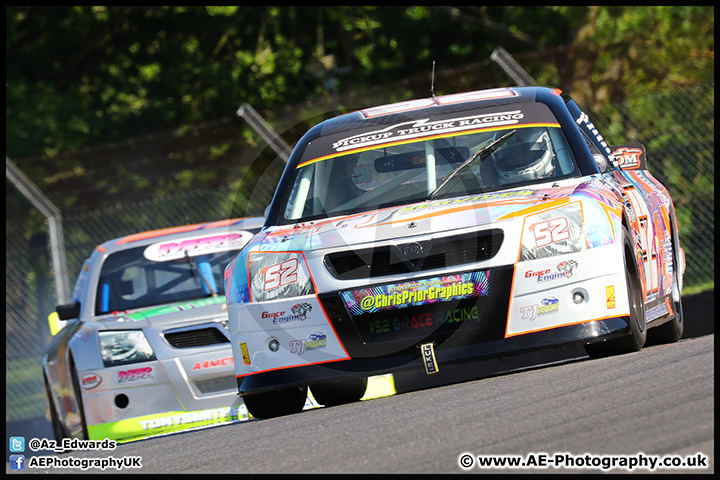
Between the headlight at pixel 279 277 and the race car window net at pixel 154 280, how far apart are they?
2637 mm

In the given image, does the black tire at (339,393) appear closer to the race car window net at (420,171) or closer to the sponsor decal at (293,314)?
the race car window net at (420,171)

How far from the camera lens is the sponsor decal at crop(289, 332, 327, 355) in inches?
188

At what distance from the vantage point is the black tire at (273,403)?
17.2ft

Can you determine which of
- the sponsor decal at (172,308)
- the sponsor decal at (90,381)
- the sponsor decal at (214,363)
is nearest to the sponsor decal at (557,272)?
the sponsor decal at (214,363)

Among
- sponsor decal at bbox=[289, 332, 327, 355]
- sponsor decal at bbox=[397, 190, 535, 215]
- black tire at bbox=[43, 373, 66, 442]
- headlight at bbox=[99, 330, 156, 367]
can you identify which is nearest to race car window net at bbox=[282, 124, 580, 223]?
sponsor decal at bbox=[397, 190, 535, 215]

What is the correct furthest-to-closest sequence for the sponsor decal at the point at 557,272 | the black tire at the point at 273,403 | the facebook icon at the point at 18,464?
the black tire at the point at 273,403, the facebook icon at the point at 18,464, the sponsor decal at the point at 557,272

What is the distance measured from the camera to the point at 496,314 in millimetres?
4602

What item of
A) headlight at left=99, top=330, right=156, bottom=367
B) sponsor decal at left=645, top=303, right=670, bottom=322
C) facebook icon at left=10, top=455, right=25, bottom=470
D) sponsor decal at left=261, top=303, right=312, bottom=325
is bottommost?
facebook icon at left=10, top=455, right=25, bottom=470

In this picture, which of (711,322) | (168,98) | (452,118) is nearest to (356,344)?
(452,118)

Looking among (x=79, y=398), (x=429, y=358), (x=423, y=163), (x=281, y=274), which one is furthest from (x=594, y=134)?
(x=79, y=398)

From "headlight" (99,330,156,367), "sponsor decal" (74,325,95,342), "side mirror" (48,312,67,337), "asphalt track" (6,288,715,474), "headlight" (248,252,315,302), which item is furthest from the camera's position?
"side mirror" (48,312,67,337)

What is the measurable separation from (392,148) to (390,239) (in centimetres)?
132

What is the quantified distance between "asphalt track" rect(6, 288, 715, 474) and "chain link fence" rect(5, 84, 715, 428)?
7.03m

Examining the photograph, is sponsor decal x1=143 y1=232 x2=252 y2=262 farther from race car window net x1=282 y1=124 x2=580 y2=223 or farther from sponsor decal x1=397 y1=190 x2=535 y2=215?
sponsor decal x1=397 y1=190 x2=535 y2=215
